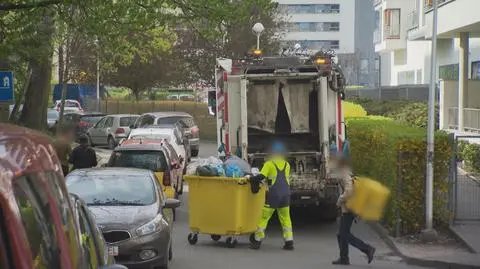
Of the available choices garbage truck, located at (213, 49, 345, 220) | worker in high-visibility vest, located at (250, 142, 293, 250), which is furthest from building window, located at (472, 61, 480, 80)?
worker in high-visibility vest, located at (250, 142, 293, 250)

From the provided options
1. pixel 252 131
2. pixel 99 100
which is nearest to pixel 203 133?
pixel 99 100

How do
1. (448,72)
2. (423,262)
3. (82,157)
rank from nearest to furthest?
(423,262) < (82,157) < (448,72)

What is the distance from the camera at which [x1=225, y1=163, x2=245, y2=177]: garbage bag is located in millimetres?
12469

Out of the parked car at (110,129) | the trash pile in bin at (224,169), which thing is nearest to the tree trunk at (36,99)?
the parked car at (110,129)

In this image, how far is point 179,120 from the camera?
32.0 m

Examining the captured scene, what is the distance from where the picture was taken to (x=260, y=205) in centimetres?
1270

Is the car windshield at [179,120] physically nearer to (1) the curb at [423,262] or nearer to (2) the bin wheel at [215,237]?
(2) the bin wheel at [215,237]

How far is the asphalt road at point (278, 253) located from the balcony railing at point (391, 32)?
42.5m

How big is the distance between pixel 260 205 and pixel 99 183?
9.03 feet

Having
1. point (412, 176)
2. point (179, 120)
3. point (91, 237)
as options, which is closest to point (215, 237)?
point (412, 176)

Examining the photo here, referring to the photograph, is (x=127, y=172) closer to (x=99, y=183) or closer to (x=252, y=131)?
(x=99, y=183)

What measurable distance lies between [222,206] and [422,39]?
25115mm

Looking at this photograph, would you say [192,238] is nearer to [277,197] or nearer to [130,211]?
[277,197]

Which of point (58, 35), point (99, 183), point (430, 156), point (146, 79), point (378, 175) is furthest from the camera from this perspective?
point (146, 79)
